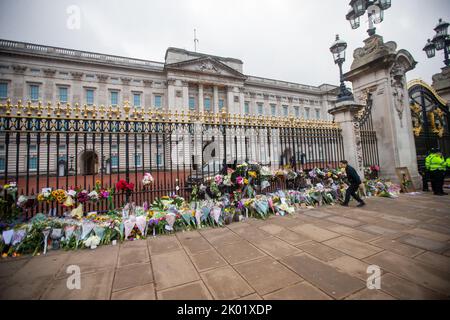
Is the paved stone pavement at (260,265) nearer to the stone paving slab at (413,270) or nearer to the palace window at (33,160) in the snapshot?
the stone paving slab at (413,270)

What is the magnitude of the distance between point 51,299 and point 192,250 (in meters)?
1.80

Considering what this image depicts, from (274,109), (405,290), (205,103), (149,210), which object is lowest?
(405,290)

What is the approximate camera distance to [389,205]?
5.62 meters

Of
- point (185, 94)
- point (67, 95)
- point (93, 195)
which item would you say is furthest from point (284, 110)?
point (93, 195)

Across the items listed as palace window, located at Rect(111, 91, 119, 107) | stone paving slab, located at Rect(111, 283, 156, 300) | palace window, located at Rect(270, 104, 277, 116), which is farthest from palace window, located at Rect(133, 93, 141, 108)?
stone paving slab, located at Rect(111, 283, 156, 300)

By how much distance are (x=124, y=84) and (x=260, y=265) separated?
33.5m

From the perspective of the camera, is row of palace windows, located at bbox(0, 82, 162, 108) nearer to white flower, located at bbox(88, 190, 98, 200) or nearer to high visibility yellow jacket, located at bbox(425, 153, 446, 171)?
white flower, located at bbox(88, 190, 98, 200)

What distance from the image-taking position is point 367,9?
7.37 m

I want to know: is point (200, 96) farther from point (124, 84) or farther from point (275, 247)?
point (275, 247)

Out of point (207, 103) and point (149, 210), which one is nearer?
point (149, 210)

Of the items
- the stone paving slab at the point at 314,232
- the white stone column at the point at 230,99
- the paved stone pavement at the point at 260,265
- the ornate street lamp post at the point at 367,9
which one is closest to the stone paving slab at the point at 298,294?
the paved stone pavement at the point at 260,265

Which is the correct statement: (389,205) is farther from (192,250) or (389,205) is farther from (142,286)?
(142,286)

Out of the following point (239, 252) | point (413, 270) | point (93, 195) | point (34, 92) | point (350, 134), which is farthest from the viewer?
point (34, 92)
